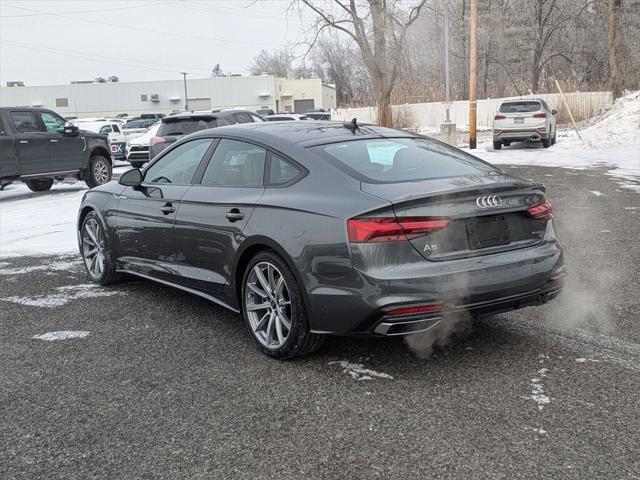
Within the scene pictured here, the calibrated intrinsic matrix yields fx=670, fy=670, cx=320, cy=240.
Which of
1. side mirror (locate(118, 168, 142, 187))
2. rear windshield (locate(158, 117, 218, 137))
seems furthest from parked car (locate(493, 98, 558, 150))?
side mirror (locate(118, 168, 142, 187))

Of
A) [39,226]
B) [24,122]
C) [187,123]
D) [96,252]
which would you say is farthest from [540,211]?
[24,122]

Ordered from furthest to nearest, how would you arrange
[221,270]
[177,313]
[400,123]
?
[400,123] < [177,313] < [221,270]

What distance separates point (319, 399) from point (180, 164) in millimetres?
2627

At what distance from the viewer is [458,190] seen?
12.8 ft

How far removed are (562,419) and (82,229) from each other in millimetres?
5084

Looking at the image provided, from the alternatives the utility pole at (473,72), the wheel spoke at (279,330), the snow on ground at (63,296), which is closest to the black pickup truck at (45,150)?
the snow on ground at (63,296)

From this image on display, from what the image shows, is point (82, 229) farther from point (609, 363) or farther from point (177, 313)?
point (609, 363)

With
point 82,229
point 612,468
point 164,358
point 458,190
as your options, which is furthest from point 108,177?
point 612,468

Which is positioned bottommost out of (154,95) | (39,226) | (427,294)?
(39,226)

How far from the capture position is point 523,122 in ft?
71.7

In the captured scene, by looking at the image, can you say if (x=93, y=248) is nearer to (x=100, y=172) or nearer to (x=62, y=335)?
(x=62, y=335)

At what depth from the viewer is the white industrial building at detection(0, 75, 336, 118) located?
83188 mm

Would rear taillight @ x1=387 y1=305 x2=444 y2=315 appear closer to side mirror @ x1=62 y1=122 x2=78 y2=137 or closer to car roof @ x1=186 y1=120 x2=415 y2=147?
car roof @ x1=186 y1=120 x2=415 y2=147

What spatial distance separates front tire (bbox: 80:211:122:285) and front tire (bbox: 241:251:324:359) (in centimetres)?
221
